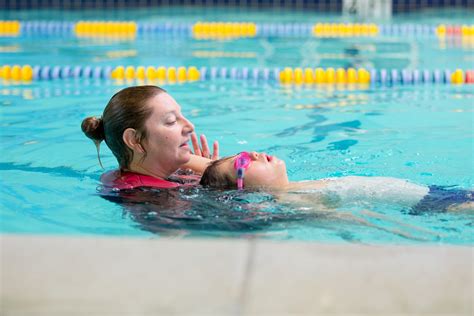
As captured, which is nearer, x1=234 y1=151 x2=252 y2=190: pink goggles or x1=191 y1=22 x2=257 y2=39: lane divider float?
x1=234 y1=151 x2=252 y2=190: pink goggles

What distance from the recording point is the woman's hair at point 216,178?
3.46 metres

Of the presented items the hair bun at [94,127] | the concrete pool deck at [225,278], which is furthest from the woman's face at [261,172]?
the concrete pool deck at [225,278]

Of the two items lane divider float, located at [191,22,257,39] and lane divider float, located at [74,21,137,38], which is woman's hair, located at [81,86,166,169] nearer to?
lane divider float, located at [191,22,257,39]

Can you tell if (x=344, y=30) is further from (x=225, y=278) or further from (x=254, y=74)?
(x=225, y=278)

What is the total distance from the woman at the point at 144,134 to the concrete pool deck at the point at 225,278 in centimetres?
149

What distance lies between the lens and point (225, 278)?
5.96ft

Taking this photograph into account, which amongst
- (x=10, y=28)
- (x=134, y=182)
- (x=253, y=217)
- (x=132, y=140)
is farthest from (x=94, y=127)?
(x=10, y=28)

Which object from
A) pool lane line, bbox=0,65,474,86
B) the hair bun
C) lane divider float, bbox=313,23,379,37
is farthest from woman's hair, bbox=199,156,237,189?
lane divider float, bbox=313,23,379,37

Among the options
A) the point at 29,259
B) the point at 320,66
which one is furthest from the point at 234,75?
the point at 29,259

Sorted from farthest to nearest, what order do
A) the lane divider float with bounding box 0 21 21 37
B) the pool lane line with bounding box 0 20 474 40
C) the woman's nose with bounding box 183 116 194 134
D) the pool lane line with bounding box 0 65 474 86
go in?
the lane divider float with bounding box 0 21 21 37 → the pool lane line with bounding box 0 20 474 40 → the pool lane line with bounding box 0 65 474 86 → the woman's nose with bounding box 183 116 194 134

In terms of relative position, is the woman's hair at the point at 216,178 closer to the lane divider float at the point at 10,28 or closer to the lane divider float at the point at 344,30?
the lane divider float at the point at 344,30

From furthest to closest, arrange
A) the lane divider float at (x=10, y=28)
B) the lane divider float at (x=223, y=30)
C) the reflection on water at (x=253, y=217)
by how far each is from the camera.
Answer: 1. the lane divider float at (x=10, y=28)
2. the lane divider float at (x=223, y=30)
3. the reflection on water at (x=253, y=217)

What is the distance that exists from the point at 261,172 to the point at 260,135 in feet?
6.18

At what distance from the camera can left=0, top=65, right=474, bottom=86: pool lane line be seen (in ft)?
24.1
